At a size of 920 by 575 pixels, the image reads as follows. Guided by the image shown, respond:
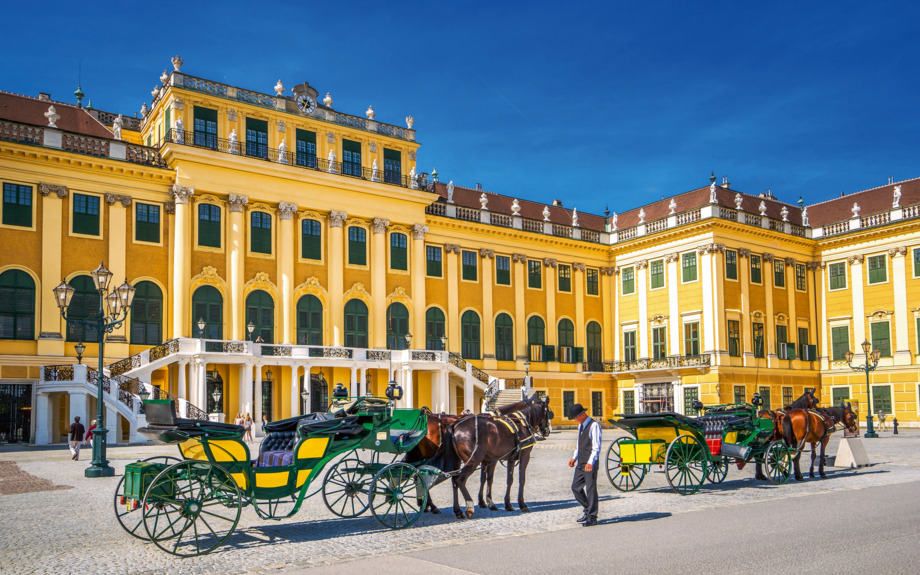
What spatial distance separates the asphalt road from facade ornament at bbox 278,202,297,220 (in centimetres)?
2886

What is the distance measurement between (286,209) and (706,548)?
Result: 103 ft

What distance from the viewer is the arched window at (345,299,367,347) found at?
40.3 meters

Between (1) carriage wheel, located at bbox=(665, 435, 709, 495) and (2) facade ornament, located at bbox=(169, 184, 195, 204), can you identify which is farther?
(2) facade ornament, located at bbox=(169, 184, 195, 204)

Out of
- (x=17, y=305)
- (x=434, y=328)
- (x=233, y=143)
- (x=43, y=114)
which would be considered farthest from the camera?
(x=434, y=328)

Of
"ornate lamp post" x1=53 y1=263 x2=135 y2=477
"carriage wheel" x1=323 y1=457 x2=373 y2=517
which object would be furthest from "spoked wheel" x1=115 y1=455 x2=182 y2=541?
"ornate lamp post" x1=53 y1=263 x2=135 y2=477

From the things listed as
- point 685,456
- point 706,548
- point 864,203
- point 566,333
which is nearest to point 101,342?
point 685,456

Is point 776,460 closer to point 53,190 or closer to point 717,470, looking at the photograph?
point 717,470

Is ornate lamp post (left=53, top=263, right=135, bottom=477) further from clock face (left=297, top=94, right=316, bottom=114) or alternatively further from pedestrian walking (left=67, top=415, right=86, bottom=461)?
clock face (left=297, top=94, right=316, bottom=114)

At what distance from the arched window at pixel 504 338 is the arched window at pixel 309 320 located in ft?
35.0

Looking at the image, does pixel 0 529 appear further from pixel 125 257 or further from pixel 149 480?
pixel 125 257

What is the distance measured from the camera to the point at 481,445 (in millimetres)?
12625

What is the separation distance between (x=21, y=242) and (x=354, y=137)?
1574 centimetres

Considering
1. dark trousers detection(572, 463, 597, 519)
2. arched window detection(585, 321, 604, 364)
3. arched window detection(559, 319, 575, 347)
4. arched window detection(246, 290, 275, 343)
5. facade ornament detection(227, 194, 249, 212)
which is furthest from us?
arched window detection(585, 321, 604, 364)

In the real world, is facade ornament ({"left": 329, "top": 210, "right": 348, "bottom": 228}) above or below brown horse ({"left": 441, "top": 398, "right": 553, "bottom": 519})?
above
